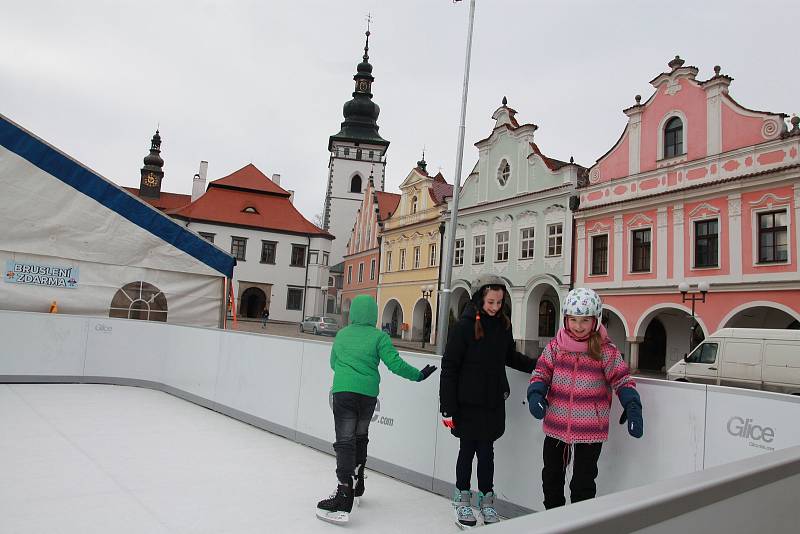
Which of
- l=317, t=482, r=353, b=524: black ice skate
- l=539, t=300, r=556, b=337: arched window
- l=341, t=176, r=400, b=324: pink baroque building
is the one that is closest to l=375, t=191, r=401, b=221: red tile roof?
l=341, t=176, r=400, b=324: pink baroque building

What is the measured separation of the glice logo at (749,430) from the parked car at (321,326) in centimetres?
3147

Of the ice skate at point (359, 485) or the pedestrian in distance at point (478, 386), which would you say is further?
the ice skate at point (359, 485)

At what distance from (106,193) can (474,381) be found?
11167 millimetres

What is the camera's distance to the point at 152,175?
6322 cm

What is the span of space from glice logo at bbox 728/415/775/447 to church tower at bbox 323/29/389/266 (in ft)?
167

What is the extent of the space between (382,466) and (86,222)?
379 inches

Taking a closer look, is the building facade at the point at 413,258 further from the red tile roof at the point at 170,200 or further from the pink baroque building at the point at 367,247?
the red tile roof at the point at 170,200

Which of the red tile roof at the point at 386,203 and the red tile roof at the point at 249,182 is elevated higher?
the red tile roof at the point at 249,182

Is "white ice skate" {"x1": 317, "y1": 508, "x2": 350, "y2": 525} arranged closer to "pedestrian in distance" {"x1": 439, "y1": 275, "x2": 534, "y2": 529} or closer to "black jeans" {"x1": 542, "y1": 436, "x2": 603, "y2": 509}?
"pedestrian in distance" {"x1": 439, "y1": 275, "x2": 534, "y2": 529}

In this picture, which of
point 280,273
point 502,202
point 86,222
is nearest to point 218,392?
point 86,222

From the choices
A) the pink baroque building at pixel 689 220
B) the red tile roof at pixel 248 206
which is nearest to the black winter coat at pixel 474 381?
the pink baroque building at pixel 689 220

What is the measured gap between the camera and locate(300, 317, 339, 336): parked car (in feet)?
112

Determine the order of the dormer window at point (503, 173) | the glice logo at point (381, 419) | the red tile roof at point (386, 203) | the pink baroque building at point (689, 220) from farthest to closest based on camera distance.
A: 1. the red tile roof at point (386, 203)
2. the dormer window at point (503, 173)
3. the pink baroque building at point (689, 220)
4. the glice logo at point (381, 419)

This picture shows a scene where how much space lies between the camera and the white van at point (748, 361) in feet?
40.5
